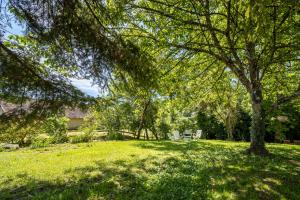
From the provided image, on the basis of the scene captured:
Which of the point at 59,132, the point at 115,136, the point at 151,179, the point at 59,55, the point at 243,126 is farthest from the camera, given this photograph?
the point at 243,126

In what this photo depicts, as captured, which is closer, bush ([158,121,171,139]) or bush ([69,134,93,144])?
bush ([69,134,93,144])

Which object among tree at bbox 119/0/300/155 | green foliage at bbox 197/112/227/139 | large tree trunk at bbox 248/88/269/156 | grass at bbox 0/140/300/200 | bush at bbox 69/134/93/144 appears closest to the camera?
grass at bbox 0/140/300/200

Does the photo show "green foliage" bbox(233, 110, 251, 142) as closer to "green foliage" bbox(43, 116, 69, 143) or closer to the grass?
the grass

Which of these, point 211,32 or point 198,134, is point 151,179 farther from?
point 198,134

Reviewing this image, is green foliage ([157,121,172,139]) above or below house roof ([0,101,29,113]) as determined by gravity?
above

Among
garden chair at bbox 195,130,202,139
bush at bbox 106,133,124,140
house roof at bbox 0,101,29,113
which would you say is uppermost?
garden chair at bbox 195,130,202,139

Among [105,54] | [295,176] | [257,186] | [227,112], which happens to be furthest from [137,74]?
[227,112]

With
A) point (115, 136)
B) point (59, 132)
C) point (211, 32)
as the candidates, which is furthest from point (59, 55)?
point (115, 136)

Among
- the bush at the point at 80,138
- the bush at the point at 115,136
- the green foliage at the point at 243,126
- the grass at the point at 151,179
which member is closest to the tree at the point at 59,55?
the grass at the point at 151,179

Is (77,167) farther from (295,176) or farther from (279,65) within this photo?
(279,65)

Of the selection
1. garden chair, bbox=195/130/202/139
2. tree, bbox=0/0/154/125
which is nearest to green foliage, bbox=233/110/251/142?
garden chair, bbox=195/130/202/139

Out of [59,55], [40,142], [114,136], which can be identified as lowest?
[40,142]

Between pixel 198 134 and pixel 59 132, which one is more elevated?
pixel 198 134

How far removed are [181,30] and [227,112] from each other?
11.2 m
